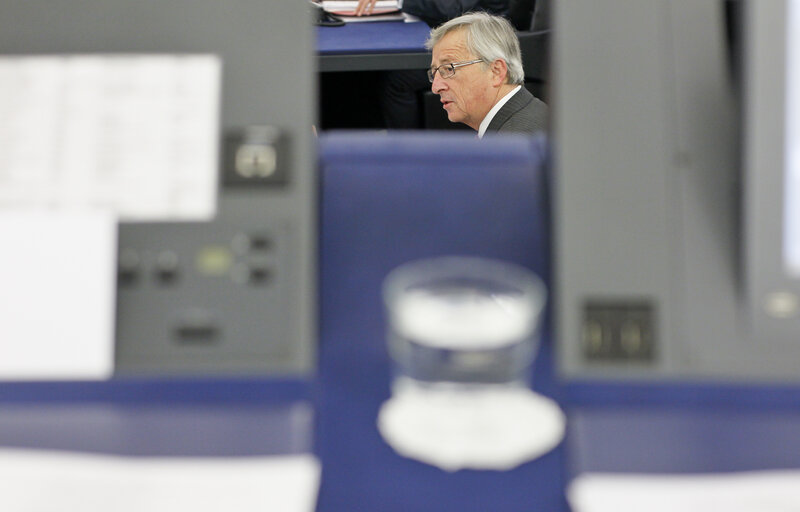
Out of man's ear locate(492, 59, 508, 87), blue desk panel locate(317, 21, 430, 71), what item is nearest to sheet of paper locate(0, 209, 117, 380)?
man's ear locate(492, 59, 508, 87)

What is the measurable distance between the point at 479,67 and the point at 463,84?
66mm

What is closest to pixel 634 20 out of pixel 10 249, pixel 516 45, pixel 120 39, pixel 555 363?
pixel 555 363

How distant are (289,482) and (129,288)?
21 cm

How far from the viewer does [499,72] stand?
2.31 metres

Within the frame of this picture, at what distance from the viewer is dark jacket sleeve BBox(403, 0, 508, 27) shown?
3.06 metres

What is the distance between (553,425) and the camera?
0.63 metres

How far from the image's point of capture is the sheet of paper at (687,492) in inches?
21.8

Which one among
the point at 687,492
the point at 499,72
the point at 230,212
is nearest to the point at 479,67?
the point at 499,72

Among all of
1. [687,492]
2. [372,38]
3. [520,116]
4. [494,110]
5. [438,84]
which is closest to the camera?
[687,492]

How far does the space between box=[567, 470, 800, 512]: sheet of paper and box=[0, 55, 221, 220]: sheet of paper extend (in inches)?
13.7

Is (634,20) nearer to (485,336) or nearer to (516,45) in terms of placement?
(485,336)

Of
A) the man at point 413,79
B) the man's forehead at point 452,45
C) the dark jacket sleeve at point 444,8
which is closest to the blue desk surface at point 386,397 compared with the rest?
the man's forehead at point 452,45

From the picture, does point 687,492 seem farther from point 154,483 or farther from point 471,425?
point 154,483

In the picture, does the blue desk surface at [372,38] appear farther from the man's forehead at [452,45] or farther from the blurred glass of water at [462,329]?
the blurred glass of water at [462,329]
